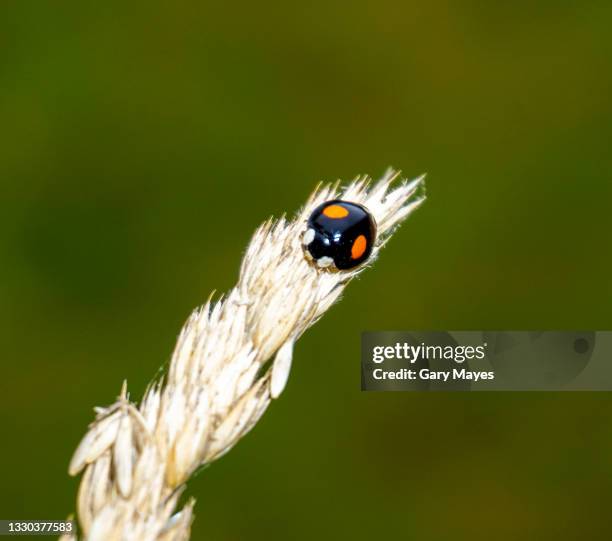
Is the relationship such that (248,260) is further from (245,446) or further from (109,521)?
(245,446)

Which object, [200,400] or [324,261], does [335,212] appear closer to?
[324,261]

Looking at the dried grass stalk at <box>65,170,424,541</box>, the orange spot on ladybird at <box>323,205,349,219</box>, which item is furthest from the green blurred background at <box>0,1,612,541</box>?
the dried grass stalk at <box>65,170,424,541</box>

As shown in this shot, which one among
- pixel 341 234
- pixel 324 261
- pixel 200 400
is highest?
pixel 341 234

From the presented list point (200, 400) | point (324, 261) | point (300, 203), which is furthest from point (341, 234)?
point (300, 203)

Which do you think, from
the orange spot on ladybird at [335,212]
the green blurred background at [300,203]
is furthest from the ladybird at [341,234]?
the green blurred background at [300,203]

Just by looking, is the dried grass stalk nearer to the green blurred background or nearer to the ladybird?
the ladybird
